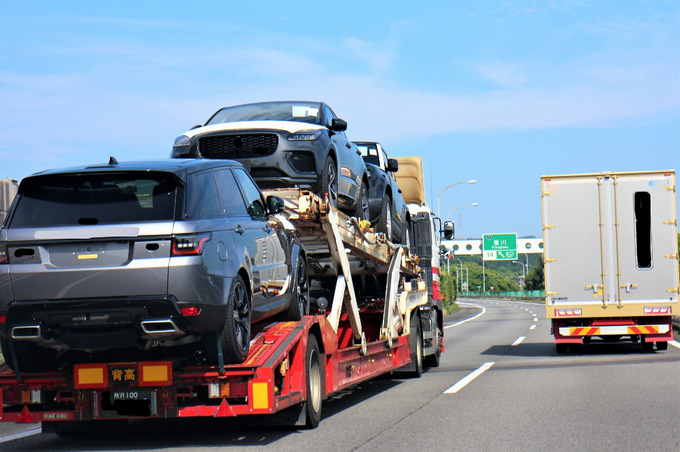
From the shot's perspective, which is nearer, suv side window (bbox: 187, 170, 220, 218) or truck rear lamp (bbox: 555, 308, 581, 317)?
suv side window (bbox: 187, 170, 220, 218)

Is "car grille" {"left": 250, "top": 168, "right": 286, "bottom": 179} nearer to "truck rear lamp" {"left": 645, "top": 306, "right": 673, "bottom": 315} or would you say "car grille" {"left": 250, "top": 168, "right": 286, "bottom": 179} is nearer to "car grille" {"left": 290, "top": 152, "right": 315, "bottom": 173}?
"car grille" {"left": 290, "top": 152, "right": 315, "bottom": 173}

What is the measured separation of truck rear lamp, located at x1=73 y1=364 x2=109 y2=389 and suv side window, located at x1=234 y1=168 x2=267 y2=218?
1.86 m

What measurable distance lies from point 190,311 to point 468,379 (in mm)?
7540

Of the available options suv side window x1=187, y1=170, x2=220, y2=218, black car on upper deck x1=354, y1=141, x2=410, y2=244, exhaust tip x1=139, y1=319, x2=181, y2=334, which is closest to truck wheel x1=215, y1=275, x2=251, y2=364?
exhaust tip x1=139, y1=319, x2=181, y2=334

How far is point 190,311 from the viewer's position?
6.78 m

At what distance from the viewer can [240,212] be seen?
7.97m

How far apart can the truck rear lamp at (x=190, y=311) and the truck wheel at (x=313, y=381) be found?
1.83m

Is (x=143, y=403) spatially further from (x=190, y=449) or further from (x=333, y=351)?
(x=333, y=351)

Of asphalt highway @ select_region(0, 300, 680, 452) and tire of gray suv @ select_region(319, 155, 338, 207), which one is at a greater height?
tire of gray suv @ select_region(319, 155, 338, 207)

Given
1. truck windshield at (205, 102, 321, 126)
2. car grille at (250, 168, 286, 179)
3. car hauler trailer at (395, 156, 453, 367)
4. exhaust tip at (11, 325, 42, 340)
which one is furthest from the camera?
car hauler trailer at (395, 156, 453, 367)

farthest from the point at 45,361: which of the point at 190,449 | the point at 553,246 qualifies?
the point at 553,246

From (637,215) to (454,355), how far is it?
4.68m

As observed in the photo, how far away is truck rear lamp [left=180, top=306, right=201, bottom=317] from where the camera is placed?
6.76 metres

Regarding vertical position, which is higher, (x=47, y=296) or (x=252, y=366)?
(x=47, y=296)
